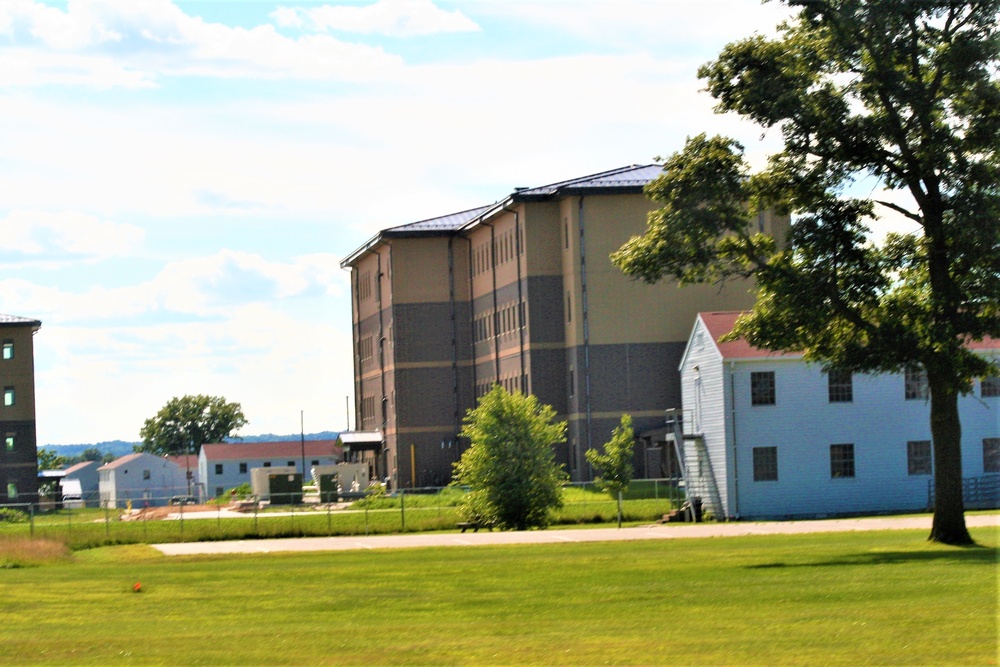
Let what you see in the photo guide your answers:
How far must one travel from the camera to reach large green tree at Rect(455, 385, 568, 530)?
51.0 meters

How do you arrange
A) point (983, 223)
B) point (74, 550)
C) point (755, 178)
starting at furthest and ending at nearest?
point (74, 550), point (755, 178), point (983, 223)

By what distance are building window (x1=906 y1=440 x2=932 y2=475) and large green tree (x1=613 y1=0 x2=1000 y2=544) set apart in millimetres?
23761

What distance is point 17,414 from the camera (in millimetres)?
107438

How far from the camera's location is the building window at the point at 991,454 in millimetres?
54531

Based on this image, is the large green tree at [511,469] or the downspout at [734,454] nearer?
the large green tree at [511,469]

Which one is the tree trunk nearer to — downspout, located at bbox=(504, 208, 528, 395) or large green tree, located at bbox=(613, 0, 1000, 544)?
large green tree, located at bbox=(613, 0, 1000, 544)

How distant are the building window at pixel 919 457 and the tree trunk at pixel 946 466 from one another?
23.7 metres

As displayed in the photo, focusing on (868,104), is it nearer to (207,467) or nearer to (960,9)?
(960,9)

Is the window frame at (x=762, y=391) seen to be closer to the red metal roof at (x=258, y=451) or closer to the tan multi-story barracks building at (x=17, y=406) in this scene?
the tan multi-story barracks building at (x=17, y=406)

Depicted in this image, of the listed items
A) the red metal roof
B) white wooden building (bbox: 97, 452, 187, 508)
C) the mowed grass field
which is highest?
the mowed grass field

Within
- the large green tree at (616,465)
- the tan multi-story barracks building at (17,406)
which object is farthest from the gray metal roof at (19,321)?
the large green tree at (616,465)

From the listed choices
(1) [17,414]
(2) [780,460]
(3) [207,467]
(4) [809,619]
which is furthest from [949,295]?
(3) [207,467]

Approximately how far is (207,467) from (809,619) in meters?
154

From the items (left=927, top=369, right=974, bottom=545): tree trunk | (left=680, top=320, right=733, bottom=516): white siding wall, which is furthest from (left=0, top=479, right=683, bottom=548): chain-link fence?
(left=927, top=369, right=974, bottom=545): tree trunk
